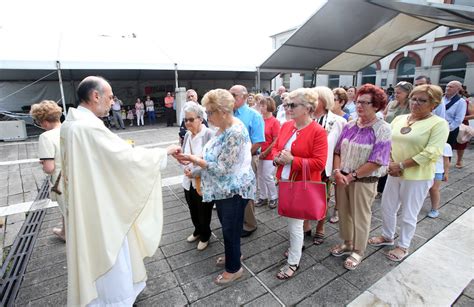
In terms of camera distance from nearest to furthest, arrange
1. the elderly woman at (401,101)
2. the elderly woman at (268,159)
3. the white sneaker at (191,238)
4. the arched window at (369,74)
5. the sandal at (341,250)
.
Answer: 1. the sandal at (341,250)
2. the white sneaker at (191,238)
3. the elderly woman at (401,101)
4. the elderly woman at (268,159)
5. the arched window at (369,74)

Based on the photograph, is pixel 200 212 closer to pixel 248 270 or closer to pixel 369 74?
pixel 248 270

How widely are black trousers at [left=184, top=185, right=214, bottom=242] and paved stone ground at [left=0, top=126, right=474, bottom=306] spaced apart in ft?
0.67

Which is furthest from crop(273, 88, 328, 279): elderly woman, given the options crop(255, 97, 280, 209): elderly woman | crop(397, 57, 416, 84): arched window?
crop(397, 57, 416, 84): arched window

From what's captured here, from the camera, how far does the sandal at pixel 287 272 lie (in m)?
2.51

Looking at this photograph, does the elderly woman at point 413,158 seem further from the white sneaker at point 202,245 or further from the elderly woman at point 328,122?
the white sneaker at point 202,245

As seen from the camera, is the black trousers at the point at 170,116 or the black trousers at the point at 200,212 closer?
the black trousers at the point at 200,212

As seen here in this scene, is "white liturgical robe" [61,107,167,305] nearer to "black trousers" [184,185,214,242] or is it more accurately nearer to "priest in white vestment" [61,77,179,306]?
"priest in white vestment" [61,77,179,306]

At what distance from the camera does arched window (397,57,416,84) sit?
64.1 ft

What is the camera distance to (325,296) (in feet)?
7.50

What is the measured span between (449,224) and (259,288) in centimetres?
280

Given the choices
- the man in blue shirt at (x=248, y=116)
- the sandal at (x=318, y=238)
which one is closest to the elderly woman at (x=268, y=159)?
the man in blue shirt at (x=248, y=116)

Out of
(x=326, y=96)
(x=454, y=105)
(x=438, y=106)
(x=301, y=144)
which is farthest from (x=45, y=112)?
(x=454, y=105)

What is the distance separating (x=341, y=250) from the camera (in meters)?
2.86

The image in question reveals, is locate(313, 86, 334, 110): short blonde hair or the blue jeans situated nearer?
the blue jeans
